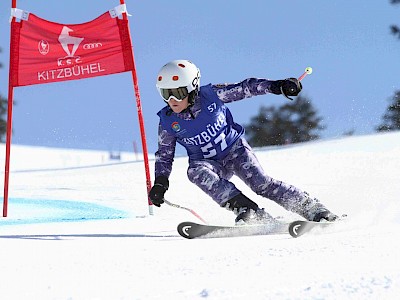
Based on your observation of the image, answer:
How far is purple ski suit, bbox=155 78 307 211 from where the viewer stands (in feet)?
14.2

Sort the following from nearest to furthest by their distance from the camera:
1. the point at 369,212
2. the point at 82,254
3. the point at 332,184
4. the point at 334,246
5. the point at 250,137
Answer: the point at 334,246, the point at 82,254, the point at 369,212, the point at 332,184, the point at 250,137

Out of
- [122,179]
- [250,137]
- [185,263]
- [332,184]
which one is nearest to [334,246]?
[185,263]

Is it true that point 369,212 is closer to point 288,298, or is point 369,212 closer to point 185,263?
point 185,263

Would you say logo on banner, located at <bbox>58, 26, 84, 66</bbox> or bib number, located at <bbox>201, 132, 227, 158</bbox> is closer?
bib number, located at <bbox>201, 132, 227, 158</bbox>

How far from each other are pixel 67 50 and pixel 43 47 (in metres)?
0.26

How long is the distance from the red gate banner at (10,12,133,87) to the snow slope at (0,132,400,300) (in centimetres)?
143

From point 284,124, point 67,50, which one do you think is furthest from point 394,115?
point 67,50

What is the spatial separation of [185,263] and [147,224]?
7.55 ft

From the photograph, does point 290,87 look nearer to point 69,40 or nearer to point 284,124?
point 69,40

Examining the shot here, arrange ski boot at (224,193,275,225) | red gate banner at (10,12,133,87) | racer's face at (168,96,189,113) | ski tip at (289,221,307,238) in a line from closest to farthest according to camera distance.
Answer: ski tip at (289,221,307,238) < ski boot at (224,193,275,225) < racer's face at (168,96,189,113) < red gate banner at (10,12,133,87)

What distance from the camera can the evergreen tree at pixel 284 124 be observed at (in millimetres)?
41938

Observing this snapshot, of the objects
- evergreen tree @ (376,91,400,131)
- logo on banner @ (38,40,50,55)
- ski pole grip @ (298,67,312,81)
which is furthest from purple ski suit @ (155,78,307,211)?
evergreen tree @ (376,91,400,131)

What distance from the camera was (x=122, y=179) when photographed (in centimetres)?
929

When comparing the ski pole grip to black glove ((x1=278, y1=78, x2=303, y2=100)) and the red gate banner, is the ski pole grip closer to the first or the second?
black glove ((x1=278, y1=78, x2=303, y2=100))
